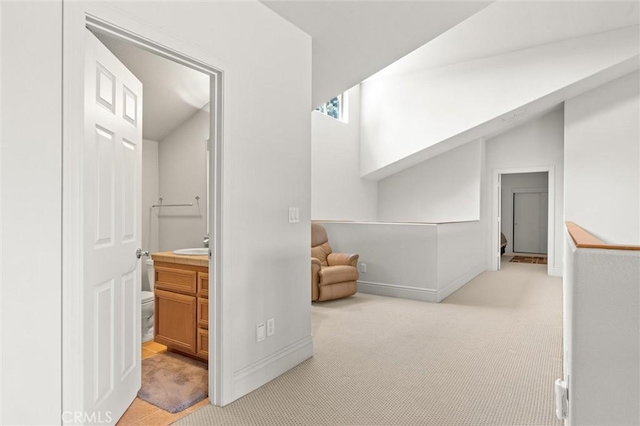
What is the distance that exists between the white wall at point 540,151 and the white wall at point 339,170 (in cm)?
255

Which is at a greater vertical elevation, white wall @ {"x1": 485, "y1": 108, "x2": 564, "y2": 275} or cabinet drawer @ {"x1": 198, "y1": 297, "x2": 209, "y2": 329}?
white wall @ {"x1": 485, "y1": 108, "x2": 564, "y2": 275}

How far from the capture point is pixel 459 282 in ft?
18.5

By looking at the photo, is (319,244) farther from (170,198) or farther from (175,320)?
(175,320)

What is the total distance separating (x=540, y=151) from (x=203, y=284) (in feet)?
21.7

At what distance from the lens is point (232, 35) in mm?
2234

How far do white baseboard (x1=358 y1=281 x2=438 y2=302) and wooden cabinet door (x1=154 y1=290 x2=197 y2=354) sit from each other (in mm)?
2890

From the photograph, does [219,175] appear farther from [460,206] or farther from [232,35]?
[460,206]

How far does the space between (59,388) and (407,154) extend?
5914 mm

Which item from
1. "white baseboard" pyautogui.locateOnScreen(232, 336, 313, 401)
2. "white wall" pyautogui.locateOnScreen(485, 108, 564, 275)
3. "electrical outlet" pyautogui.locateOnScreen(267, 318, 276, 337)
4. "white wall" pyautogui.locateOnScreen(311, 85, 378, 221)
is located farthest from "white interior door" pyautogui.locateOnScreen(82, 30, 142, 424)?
"white wall" pyautogui.locateOnScreen(485, 108, 564, 275)

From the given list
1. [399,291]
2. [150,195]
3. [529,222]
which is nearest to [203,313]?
[150,195]

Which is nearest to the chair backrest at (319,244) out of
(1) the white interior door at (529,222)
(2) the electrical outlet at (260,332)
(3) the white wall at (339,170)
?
(3) the white wall at (339,170)

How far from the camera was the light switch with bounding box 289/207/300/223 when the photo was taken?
268cm

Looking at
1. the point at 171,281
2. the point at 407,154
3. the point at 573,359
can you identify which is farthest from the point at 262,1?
the point at 407,154

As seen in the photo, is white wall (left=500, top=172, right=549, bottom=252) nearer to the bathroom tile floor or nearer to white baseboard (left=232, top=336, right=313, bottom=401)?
white baseboard (left=232, top=336, right=313, bottom=401)
